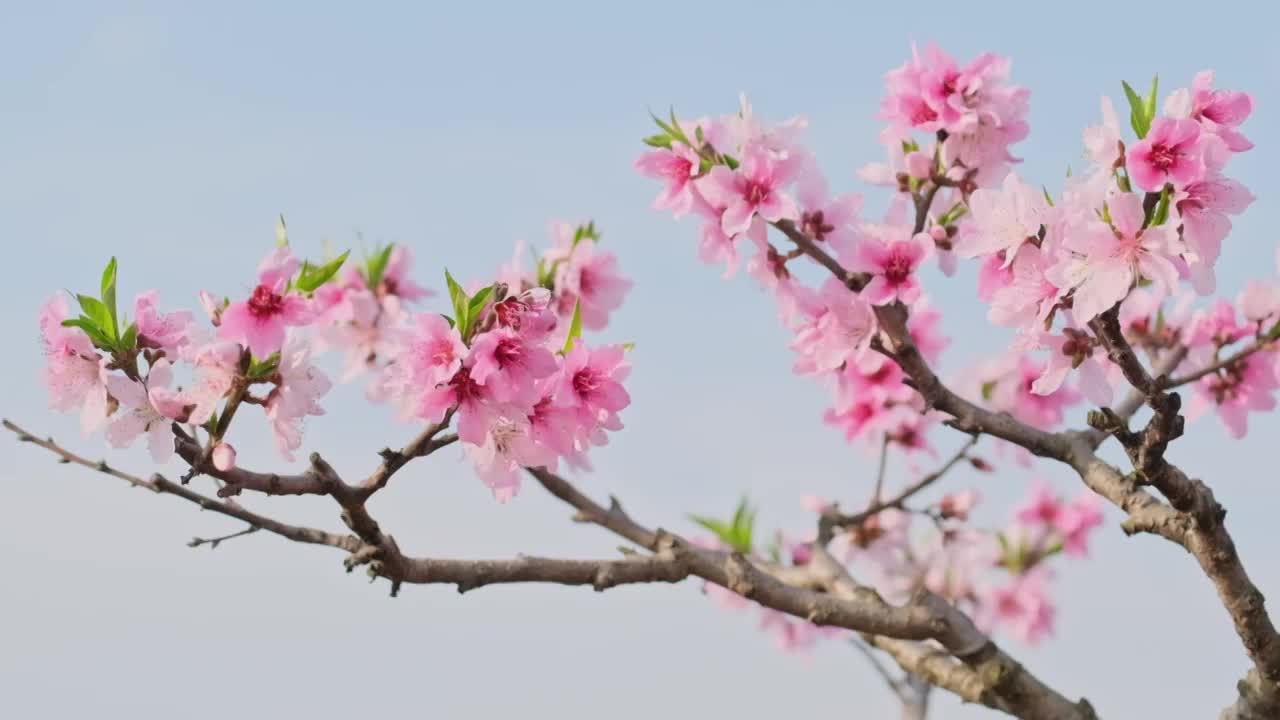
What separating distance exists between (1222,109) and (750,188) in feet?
3.82

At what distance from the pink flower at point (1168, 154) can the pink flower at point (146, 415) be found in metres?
2.08

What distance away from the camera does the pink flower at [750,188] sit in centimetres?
349

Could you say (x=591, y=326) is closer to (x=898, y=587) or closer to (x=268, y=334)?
(x=268, y=334)

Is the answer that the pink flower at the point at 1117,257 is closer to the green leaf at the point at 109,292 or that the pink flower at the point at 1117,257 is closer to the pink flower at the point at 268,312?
the pink flower at the point at 268,312

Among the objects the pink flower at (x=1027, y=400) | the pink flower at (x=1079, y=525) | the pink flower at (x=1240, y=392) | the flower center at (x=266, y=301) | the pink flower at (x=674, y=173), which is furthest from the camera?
the pink flower at (x=1079, y=525)

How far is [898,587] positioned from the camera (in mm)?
6660

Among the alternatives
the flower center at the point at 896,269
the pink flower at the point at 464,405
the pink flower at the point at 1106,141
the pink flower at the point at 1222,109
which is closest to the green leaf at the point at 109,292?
the pink flower at the point at 464,405

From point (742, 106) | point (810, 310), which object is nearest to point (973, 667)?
point (810, 310)

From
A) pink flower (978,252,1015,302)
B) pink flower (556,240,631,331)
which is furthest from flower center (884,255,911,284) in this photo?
pink flower (556,240,631,331)

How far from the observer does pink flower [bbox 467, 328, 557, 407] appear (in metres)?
2.59

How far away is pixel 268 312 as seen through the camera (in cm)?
282

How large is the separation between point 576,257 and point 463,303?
5.88ft

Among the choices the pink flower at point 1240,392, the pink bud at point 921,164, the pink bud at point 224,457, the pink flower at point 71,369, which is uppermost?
the pink flower at point 1240,392

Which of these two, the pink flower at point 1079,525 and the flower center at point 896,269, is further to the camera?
the pink flower at point 1079,525
